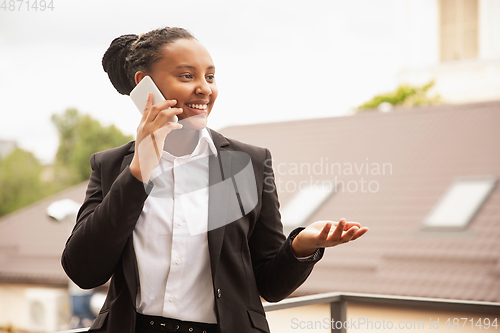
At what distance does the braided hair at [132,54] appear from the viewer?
3.18ft

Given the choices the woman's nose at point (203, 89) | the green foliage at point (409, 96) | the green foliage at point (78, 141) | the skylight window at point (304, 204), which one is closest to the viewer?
the woman's nose at point (203, 89)

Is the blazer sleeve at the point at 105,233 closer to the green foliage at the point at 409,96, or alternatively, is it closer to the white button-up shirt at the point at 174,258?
the white button-up shirt at the point at 174,258

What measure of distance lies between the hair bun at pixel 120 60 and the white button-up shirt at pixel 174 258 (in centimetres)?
20

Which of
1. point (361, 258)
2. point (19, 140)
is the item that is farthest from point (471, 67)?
point (19, 140)

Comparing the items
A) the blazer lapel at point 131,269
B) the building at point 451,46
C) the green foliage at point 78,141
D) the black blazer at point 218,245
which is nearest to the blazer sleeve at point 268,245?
the black blazer at point 218,245

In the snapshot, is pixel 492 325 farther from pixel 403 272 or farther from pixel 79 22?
pixel 403 272

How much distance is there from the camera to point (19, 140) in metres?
27.7

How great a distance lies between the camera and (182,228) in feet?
3.10

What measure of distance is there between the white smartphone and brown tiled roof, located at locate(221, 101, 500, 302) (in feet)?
18.7

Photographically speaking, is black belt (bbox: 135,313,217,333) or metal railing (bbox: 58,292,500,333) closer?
black belt (bbox: 135,313,217,333)

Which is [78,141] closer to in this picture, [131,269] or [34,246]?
[34,246]

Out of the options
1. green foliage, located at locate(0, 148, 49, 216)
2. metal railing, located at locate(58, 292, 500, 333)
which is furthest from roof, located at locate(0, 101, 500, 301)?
green foliage, located at locate(0, 148, 49, 216)

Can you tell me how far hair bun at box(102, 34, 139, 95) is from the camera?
1037 millimetres

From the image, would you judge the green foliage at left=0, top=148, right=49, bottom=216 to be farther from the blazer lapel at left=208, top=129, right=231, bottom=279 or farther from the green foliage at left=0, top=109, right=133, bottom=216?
the blazer lapel at left=208, top=129, right=231, bottom=279
